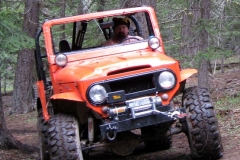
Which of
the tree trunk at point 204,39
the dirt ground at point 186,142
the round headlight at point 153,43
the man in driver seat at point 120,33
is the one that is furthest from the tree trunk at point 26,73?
the round headlight at point 153,43

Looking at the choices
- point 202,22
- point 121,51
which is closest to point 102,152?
point 121,51

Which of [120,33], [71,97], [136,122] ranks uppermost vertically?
[120,33]

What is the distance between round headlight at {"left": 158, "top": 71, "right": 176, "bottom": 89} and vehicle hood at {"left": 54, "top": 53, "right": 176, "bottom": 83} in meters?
0.12

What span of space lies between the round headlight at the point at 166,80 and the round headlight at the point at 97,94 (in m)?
0.70

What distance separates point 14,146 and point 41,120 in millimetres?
2423

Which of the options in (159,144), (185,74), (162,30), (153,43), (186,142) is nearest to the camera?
(185,74)

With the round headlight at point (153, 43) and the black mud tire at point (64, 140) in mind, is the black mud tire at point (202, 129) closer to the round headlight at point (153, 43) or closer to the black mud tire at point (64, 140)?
the round headlight at point (153, 43)

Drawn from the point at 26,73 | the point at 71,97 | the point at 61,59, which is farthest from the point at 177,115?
the point at 26,73

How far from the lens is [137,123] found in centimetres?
567

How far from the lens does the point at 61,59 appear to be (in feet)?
21.9

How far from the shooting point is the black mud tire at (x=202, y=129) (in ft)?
19.5

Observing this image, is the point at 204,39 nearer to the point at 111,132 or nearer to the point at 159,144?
the point at 159,144

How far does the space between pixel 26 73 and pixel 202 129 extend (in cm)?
1219

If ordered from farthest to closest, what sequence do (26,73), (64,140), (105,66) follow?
(26,73) → (105,66) → (64,140)
